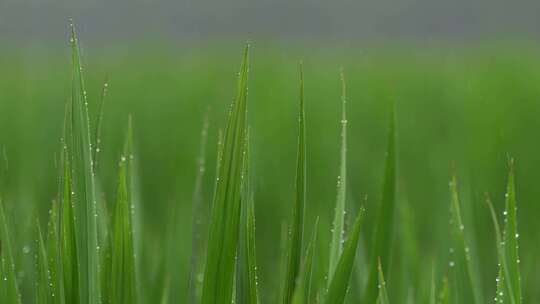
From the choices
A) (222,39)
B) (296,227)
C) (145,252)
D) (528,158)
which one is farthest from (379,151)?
(222,39)

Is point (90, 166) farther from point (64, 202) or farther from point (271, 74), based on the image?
point (271, 74)

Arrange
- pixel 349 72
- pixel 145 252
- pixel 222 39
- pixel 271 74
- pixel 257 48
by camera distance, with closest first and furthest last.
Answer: pixel 145 252 → pixel 271 74 → pixel 349 72 → pixel 257 48 → pixel 222 39

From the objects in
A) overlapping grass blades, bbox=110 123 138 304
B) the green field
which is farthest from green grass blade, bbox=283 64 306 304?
overlapping grass blades, bbox=110 123 138 304

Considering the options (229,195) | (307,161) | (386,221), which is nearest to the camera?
(229,195)

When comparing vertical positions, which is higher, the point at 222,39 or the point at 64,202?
the point at 222,39

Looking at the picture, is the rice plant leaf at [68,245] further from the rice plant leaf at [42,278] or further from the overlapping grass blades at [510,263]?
the overlapping grass blades at [510,263]

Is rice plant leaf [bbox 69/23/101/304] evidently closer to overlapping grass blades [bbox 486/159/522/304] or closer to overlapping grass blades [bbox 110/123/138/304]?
overlapping grass blades [bbox 110/123/138/304]

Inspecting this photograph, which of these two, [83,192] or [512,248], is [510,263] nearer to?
[512,248]

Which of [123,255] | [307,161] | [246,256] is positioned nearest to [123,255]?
[123,255]
